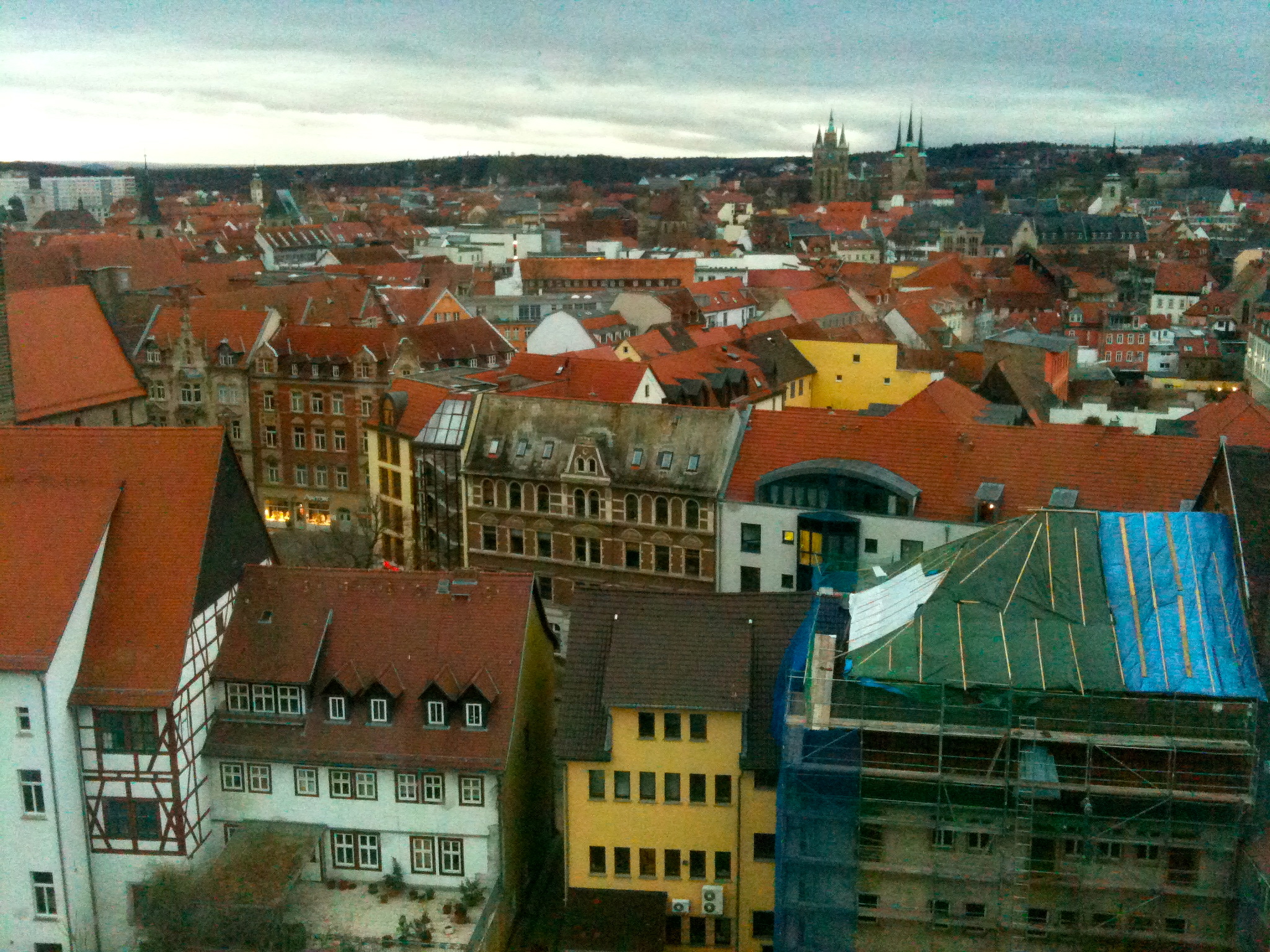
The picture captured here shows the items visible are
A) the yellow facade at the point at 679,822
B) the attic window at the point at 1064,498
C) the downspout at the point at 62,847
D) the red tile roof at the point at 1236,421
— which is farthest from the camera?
the red tile roof at the point at 1236,421

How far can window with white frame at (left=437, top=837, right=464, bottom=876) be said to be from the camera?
104 ft

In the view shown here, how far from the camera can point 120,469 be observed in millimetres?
33844

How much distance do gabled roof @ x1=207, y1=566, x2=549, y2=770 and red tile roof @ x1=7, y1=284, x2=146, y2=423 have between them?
29.2 metres

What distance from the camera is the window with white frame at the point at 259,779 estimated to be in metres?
32.3

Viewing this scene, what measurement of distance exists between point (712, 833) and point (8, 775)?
55.5 feet

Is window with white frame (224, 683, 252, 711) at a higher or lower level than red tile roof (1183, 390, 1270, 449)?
lower

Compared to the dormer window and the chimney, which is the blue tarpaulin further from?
the chimney

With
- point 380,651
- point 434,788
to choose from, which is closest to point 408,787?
point 434,788

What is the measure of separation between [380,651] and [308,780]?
11.9 ft

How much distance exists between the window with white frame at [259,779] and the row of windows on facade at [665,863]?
8328 mm

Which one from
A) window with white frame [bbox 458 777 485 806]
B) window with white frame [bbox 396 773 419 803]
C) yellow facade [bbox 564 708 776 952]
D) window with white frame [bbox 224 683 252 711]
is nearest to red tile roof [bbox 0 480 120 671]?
window with white frame [bbox 224 683 252 711]

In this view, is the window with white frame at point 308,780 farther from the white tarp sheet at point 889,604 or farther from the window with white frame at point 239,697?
the white tarp sheet at point 889,604

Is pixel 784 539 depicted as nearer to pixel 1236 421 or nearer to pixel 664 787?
pixel 664 787

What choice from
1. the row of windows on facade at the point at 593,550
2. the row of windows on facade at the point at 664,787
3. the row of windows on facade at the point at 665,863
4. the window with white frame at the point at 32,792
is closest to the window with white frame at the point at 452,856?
the row of windows on facade at the point at 665,863
